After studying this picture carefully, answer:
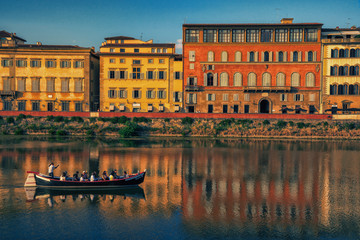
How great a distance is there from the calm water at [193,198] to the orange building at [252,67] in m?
28.7

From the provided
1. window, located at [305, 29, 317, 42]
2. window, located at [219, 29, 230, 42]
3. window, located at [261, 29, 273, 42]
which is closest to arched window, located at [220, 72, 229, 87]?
window, located at [219, 29, 230, 42]

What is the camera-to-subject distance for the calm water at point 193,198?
72.5 ft

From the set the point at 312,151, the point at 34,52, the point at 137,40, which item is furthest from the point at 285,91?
the point at 34,52

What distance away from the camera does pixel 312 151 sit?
2089 inches

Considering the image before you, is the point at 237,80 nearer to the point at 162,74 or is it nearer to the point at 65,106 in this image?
the point at 162,74

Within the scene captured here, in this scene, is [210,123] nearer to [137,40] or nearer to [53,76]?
[137,40]

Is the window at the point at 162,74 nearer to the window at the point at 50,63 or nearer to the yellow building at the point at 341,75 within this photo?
the window at the point at 50,63

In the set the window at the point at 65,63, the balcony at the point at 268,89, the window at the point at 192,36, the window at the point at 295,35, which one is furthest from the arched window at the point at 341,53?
the window at the point at 65,63

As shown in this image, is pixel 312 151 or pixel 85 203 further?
pixel 312 151

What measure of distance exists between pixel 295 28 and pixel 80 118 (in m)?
52.3

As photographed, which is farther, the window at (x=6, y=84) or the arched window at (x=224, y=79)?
the arched window at (x=224, y=79)

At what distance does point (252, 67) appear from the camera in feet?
254

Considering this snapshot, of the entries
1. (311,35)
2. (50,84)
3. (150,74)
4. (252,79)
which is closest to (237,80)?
(252,79)

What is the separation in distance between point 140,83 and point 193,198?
5318 cm
